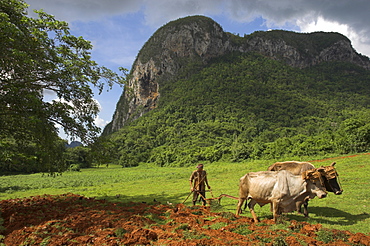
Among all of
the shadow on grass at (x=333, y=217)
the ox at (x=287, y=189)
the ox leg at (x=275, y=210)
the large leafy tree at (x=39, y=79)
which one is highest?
the large leafy tree at (x=39, y=79)

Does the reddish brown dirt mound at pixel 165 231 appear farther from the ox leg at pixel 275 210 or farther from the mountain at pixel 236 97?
the mountain at pixel 236 97

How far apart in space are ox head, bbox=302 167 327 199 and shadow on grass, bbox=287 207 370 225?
1.31 m

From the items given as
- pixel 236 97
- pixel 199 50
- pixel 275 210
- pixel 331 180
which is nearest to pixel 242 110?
pixel 236 97

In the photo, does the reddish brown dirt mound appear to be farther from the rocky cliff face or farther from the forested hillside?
the rocky cliff face

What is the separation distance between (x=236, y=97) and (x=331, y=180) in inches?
4749

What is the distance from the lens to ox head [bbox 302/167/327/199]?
779 centimetres

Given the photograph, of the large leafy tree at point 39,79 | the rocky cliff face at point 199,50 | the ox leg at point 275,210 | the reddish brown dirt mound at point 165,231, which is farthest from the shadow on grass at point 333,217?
the rocky cliff face at point 199,50

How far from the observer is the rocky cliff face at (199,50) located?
167413 millimetres

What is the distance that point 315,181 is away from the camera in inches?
313

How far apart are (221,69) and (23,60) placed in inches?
6089

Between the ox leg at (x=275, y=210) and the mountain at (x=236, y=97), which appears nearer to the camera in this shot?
the ox leg at (x=275, y=210)

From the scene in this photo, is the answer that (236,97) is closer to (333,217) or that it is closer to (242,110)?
(242,110)

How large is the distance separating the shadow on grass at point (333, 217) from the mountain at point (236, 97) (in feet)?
90.4

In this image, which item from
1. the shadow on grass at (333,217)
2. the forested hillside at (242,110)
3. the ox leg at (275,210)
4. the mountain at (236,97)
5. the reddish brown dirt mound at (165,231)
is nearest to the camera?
the reddish brown dirt mound at (165,231)
